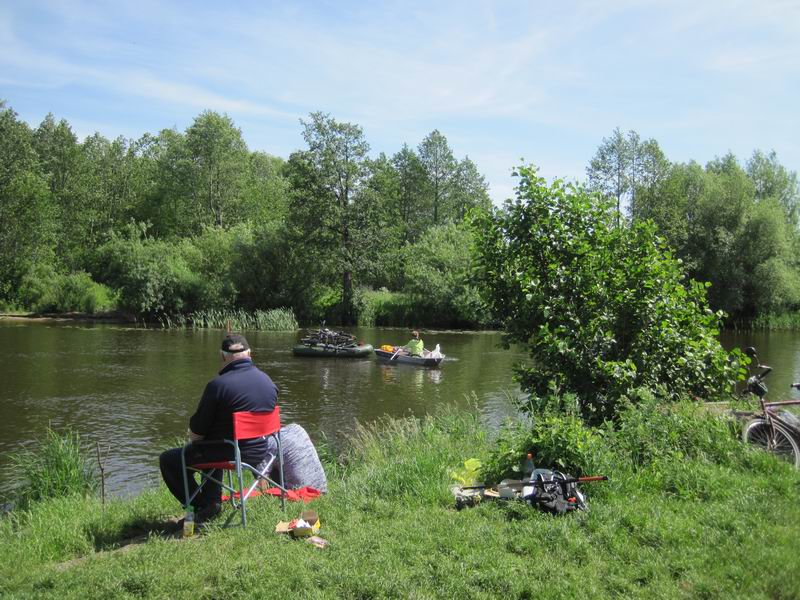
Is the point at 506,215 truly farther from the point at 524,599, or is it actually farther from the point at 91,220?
the point at 91,220

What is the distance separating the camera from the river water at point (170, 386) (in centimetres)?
1328

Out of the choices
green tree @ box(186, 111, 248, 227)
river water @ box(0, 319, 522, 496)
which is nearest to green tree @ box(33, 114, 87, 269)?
green tree @ box(186, 111, 248, 227)

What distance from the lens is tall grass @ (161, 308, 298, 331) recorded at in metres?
38.2

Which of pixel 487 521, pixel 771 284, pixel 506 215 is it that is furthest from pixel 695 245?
pixel 487 521

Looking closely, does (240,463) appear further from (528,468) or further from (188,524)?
(528,468)

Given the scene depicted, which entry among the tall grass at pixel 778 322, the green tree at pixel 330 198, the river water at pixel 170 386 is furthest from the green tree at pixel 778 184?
the green tree at pixel 330 198

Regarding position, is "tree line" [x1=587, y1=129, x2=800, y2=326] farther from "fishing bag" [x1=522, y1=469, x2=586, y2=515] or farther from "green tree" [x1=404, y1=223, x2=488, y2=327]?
"fishing bag" [x1=522, y1=469, x2=586, y2=515]

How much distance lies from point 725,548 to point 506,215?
17.2 feet

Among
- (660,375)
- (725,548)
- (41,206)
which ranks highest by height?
(41,206)

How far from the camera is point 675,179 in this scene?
4444 centimetres

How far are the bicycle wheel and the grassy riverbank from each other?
0.34 m

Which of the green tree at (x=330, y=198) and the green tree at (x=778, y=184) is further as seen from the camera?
the green tree at (x=778, y=184)

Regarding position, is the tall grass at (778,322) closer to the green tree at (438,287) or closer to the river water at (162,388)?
the green tree at (438,287)

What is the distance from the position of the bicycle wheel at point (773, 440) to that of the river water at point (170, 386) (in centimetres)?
635
